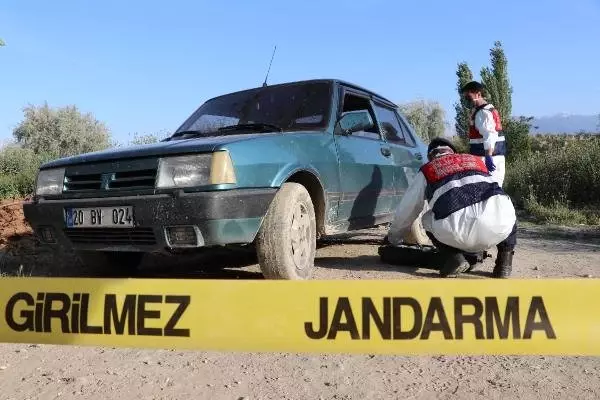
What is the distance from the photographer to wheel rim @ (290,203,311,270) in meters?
3.37

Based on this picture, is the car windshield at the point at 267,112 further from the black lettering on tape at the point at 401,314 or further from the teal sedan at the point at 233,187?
the black lettering on tape at the point at 401,314

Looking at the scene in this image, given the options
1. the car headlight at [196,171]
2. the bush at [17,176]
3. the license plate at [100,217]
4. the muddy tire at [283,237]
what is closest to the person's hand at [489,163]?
the muddy tire at [283,237]

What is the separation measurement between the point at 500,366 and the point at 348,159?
224cm

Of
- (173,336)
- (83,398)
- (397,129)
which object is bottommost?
(83,398)

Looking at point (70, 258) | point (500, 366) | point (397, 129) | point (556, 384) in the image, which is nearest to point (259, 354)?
point (500, 366)

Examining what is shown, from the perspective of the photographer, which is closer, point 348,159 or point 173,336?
point 173,336

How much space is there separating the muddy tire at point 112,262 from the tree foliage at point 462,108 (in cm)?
2608

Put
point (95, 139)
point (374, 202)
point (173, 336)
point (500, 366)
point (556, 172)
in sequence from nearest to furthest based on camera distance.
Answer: point (173, 336) < point (500, 366) < point (374, 202) < point (556, 172) < point (95, 139)

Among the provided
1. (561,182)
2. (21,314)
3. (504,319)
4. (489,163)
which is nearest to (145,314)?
(21,314)

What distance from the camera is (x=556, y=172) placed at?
35.4ft

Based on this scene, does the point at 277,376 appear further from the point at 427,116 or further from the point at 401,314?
the point at 427,116

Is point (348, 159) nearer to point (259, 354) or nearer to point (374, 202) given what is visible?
point (374, 202)

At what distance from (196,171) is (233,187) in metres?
0.24

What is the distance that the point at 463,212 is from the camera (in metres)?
3.54
